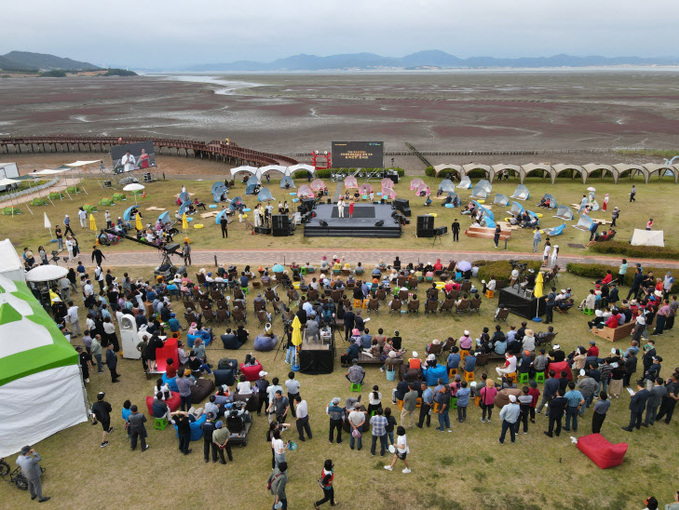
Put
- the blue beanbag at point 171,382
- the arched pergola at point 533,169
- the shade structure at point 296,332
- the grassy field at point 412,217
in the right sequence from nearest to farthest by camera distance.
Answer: the blue beanbag at point 171,382, the shade structure at point 296,332, the grassy field at point 412,217, the arched pergola at point 533,169

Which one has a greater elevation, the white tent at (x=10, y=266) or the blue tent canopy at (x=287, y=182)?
the blue tent canopy at (x=287, y=182)

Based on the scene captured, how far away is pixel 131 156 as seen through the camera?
3878cm

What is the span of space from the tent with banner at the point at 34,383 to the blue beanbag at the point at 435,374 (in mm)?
8665

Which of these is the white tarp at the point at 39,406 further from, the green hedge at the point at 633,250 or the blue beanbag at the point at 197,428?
the green hedge at the point at 633,250

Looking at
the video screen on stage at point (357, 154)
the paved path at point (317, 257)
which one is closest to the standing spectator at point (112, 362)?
the paved path at point (317, 257)

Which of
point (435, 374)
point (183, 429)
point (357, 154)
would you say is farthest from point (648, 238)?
point (183, 429)

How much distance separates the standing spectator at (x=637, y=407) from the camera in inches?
438

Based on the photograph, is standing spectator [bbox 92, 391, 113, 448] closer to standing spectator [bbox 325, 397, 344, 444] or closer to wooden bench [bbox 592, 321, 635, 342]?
standing spectator [bbox 325, 397, 344, 444]

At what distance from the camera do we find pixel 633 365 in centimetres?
1270

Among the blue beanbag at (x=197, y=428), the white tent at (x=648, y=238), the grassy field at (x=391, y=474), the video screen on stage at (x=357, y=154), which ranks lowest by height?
the grassy field at (x=391, y=474)

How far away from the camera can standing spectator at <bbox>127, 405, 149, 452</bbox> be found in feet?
34.5

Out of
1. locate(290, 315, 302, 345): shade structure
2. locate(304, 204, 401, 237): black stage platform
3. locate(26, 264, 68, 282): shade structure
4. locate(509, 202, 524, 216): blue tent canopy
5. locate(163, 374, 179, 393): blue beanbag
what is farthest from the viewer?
locate(509, 202, 524, 216): blue tent canopy

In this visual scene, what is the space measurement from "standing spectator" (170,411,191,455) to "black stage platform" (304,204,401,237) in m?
17.3

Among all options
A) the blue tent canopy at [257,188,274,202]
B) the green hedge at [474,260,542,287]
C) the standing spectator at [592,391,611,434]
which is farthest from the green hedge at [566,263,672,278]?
the blue tent canopy at [257,188,274,202]
